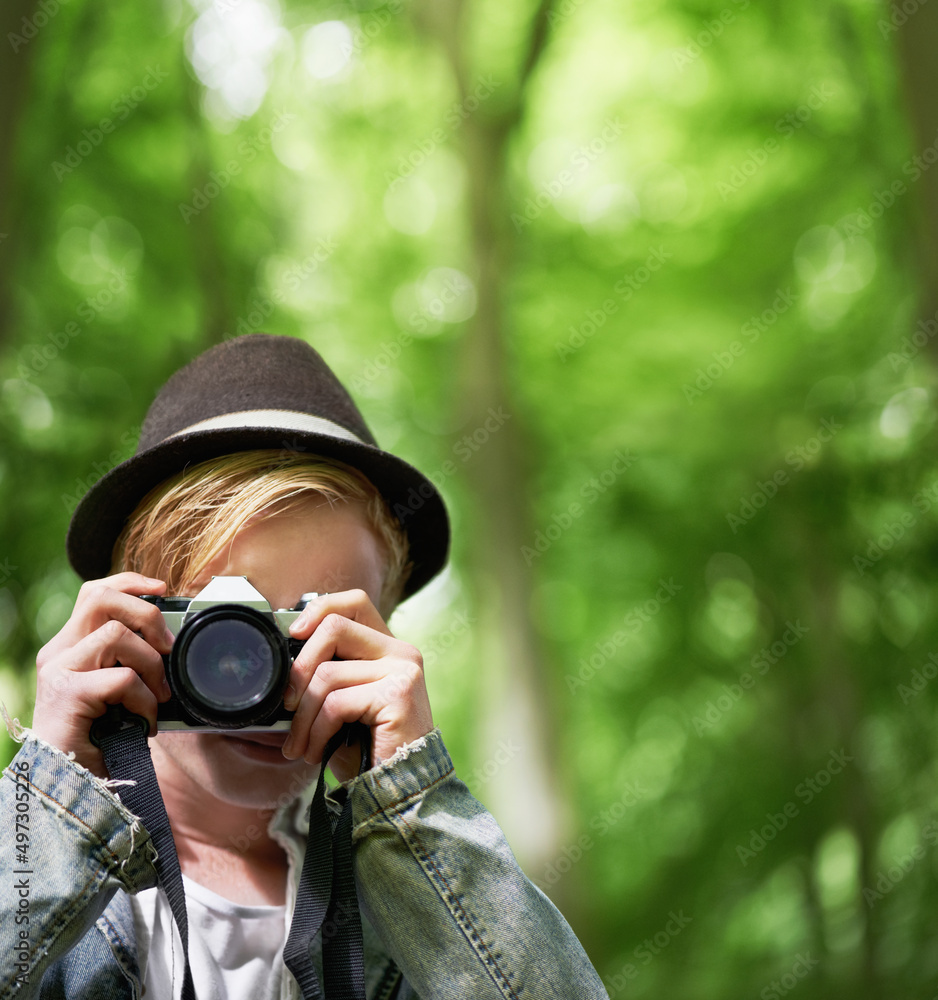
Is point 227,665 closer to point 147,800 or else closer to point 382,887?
point 147,800

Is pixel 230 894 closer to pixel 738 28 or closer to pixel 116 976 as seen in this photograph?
pixel 116 976

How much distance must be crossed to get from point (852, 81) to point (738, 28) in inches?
39.0

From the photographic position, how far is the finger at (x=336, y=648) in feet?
4.35

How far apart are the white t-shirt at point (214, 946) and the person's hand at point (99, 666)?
27 centimetres

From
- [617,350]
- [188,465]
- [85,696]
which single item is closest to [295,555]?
[188,465]

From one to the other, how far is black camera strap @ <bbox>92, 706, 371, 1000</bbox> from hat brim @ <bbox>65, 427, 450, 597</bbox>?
16.5 inches

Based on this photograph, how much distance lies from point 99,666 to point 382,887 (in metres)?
0.47

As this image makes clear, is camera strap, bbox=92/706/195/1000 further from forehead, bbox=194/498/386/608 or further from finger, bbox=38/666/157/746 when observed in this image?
forehead, bbox=194/498/386/608

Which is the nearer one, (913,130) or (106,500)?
(106,500)

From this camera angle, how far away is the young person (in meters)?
1.18

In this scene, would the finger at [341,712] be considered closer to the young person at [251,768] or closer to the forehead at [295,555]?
the young person at [251,768]

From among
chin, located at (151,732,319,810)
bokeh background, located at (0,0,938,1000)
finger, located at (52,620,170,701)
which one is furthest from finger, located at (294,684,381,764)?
bokeh background, located at (0,0,938,1000)

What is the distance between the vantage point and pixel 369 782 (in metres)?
1.25

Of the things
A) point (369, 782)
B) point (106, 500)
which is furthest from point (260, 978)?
point (106, 500)
